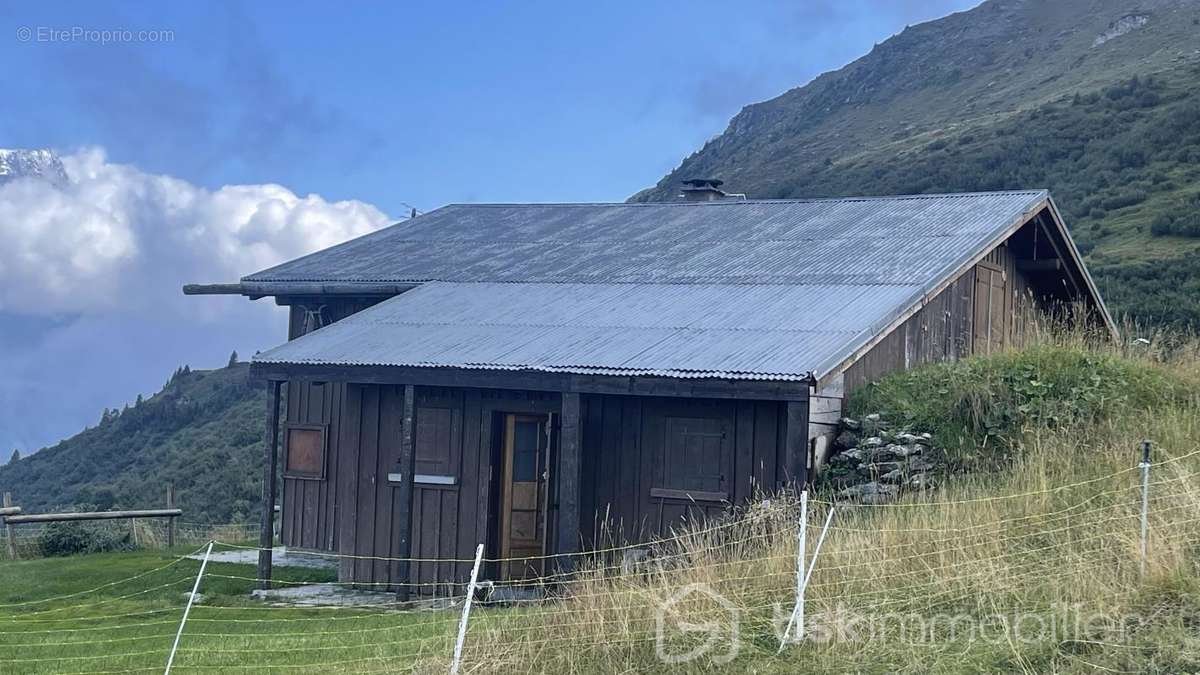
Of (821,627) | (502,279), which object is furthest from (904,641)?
(502,279)

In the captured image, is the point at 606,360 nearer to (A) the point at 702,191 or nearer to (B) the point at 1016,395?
(B) the point at 1016,395

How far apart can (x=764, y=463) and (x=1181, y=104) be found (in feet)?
104

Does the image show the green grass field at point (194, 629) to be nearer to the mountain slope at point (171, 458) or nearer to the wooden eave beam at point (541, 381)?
the wooden eave beam at point (541, 381)

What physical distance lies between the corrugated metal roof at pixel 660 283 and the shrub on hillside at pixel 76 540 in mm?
5191

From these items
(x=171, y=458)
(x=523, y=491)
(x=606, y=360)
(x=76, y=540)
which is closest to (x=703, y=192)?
(x=523, y=491)

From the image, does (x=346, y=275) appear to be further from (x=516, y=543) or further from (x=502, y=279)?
(x=516, y=543)

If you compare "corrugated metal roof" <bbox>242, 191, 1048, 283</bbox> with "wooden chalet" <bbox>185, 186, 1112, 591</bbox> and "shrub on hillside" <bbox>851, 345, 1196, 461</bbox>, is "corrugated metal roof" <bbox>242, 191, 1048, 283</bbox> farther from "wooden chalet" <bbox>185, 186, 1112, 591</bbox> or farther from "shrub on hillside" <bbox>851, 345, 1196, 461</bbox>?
"shrub on hillside" <bbox>851, 345, 1196, 461</bbox>

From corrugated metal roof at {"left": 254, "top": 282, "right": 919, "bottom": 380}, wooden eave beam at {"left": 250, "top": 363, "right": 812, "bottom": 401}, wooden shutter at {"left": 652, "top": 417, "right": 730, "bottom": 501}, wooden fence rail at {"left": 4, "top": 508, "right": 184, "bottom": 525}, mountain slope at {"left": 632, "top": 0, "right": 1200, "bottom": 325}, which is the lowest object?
wooden fence rail at {"left": 4, "top": 508, "right": 184, "bottom": 525}

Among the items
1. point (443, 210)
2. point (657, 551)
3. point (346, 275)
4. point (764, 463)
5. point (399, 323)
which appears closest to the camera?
point (657, 551)

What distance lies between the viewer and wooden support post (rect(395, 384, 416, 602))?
522 inches

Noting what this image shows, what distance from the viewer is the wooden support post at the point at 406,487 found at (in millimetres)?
13250

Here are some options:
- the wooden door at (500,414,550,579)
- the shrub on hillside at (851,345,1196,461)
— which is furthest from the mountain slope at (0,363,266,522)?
the shrub on hillside at (851,345,1196,461)

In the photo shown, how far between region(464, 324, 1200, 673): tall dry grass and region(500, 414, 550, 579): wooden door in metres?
3.77

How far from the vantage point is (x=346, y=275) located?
17781 millimetres
